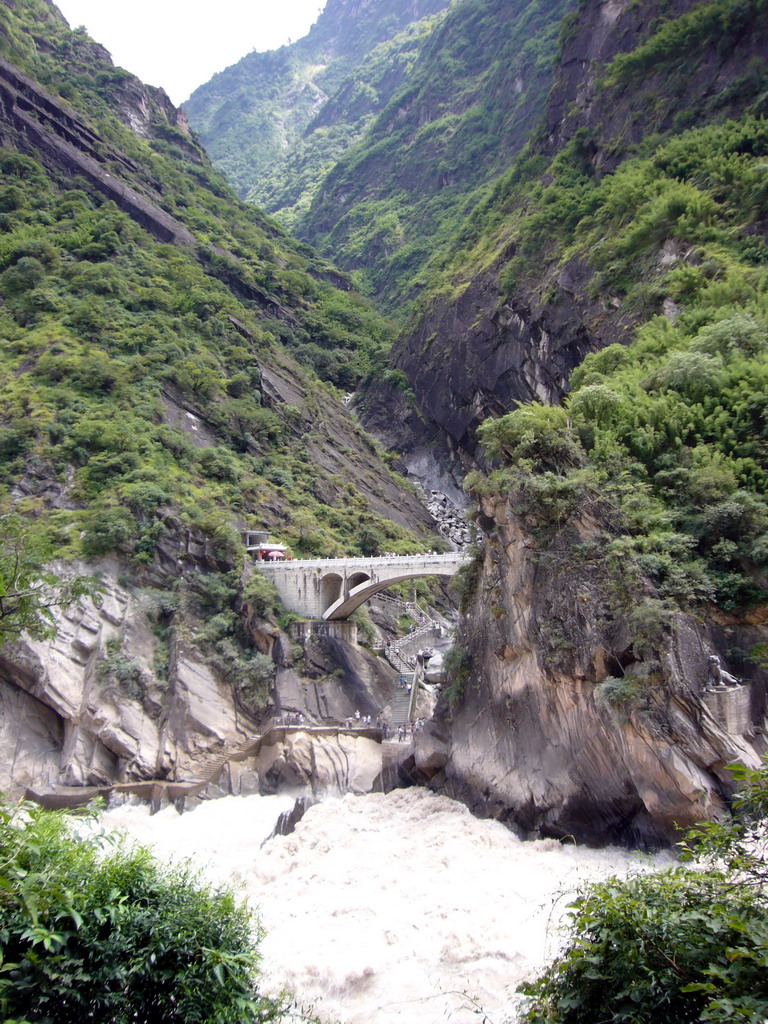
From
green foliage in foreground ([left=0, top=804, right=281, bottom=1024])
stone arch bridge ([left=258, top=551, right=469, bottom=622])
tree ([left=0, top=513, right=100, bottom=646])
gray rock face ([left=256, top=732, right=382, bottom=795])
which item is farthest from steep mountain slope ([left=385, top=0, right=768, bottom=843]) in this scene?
tree ([left=0, top=513, right=100, bottom=646])

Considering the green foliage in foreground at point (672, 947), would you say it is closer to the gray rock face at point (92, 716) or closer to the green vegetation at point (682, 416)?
the green vegetation at point (682, 416)

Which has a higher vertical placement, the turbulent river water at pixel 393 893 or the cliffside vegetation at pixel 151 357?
the cliffside vegetation at pixel 151 357

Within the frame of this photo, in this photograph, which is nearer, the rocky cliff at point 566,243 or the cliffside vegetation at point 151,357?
the cliffside vegetation at point 151,357

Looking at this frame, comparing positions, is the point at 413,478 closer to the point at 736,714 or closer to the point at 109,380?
the point at 109,380

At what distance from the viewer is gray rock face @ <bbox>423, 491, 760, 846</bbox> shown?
21.9m

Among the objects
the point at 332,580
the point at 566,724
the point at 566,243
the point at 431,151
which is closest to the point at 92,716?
the point at 332,580

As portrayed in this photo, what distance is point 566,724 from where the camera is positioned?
2569 centimetres

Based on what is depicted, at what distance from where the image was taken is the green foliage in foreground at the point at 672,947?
316 inches

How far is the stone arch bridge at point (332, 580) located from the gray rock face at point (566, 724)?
11.8 meters

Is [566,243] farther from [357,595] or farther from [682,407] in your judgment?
[682,407]

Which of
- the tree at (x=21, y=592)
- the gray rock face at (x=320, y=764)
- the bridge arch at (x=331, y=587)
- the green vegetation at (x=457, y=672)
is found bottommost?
the gray rock face at (x=320, y=764)

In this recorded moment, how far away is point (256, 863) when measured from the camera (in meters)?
27.1

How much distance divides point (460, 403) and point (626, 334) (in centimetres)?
2858

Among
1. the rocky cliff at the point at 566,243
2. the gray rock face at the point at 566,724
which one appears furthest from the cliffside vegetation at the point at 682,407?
the gray rock face at the point at 566,724
